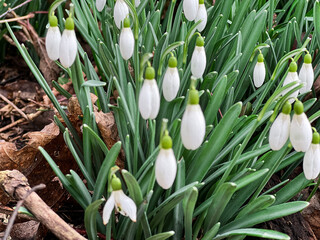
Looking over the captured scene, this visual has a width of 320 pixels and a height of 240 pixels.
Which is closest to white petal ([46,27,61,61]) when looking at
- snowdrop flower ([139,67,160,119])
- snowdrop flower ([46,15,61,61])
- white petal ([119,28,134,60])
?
snowdrop flower ([46,15,61,61])

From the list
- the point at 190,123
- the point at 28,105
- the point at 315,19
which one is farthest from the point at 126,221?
the point at 28,105

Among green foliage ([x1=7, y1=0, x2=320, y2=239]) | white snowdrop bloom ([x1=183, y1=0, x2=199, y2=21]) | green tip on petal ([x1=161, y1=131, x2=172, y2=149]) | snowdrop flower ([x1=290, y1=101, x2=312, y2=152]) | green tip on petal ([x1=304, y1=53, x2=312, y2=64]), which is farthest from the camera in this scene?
white snowdrop bloom ([x1=183, y1=0, x2=199, y2=21])

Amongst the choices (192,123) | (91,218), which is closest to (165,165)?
(192,123)

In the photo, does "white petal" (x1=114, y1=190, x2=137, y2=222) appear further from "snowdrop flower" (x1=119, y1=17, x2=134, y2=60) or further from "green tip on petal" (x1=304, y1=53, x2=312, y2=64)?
"green tip on petal" (x1=304, y1=53, x2=312, y2=64)

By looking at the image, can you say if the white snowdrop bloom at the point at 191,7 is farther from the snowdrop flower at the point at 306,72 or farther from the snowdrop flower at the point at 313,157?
the snowdrop flower at the point at 313,157

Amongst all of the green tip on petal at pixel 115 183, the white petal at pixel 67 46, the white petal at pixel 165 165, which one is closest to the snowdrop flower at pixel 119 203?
the green tip on petal at pixel 115 183
